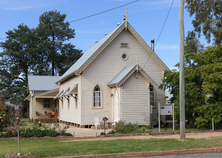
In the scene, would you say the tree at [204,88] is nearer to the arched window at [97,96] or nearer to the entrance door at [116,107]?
the entrance door at [116,107]

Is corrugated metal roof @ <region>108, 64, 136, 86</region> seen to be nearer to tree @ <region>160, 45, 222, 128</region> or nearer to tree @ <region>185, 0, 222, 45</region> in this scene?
tree @ <region>160, 45, 222, 128</region>

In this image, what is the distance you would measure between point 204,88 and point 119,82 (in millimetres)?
5839

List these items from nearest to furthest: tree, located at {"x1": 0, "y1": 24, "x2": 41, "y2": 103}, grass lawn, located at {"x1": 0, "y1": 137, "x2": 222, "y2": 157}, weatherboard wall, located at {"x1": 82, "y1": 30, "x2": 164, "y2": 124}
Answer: grass lawn, located at {"x1": 0, "y1": 137, "x2": 222, "y2": 157}
weatherboard wall, located at {"x1": 82, "y1": 30, "x2": 164, "y2": 124}
tree, located at {"x1": 0, "y1": 24, "x2": 41, "y2": 103}

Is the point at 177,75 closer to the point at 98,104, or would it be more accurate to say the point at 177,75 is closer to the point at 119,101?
the point at 119,101

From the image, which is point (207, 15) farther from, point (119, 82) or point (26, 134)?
point (26, 134)

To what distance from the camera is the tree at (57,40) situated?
2263 inches

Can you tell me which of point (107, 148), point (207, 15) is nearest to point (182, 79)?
point (107, 148)

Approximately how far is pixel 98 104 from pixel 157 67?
19.2ft

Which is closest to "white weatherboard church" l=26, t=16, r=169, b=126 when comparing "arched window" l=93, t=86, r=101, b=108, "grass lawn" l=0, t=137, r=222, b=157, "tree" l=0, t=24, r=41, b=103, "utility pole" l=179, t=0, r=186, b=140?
"arched window" l=93, t=86, r=101, b=108

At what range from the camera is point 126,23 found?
23156mm

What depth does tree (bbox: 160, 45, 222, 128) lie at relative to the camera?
16.9 meters

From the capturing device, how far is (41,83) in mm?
39656

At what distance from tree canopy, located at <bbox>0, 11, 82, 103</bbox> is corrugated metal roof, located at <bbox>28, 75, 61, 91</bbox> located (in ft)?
41.7

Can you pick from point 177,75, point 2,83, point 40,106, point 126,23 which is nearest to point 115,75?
point 126,23
